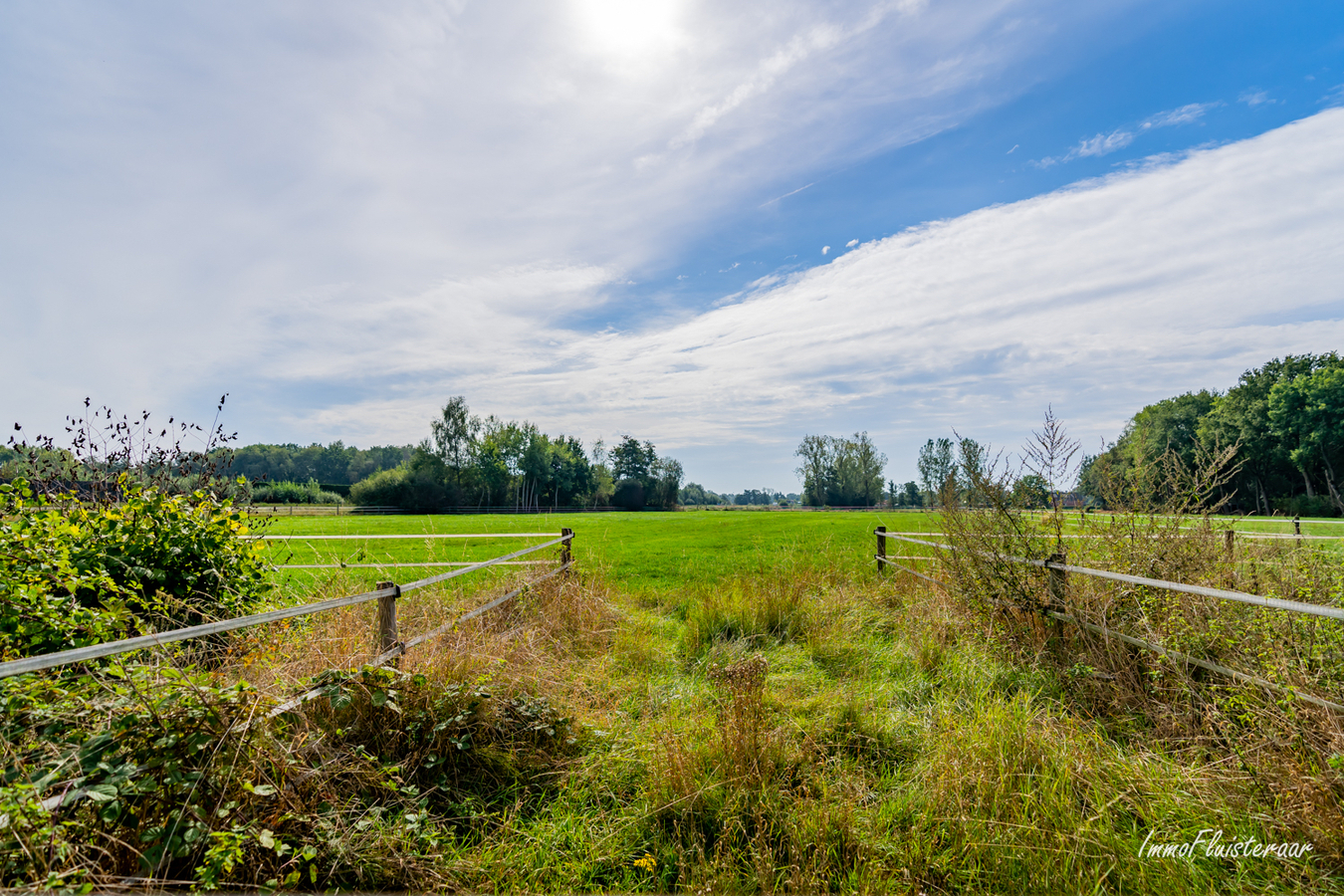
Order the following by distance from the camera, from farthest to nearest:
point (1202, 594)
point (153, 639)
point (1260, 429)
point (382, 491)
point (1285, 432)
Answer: point (382, 491) → point (1260, 429) → point (1285, 432) → point (1202, 594) → point (153, 639)

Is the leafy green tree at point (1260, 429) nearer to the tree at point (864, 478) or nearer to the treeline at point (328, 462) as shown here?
the tree at point (864, 478)

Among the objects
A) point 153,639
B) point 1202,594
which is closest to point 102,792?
point 153,639

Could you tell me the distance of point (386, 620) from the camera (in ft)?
13.3

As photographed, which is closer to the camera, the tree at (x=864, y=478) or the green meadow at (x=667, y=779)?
the green meadow at (x=667, y=779)

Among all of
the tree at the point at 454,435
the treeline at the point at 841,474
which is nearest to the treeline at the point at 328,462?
the tree at the point at 454,435

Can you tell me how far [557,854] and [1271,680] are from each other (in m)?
4.10

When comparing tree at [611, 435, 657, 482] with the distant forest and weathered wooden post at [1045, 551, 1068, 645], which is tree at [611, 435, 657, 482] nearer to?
the distant forest

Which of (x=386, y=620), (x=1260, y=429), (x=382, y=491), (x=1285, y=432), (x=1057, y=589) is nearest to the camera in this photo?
(x=386, y=620)

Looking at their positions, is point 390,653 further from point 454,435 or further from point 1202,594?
point 454,435

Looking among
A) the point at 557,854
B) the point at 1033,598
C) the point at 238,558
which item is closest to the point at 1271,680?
the point at 1033,598

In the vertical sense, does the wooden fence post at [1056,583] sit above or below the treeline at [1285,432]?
below

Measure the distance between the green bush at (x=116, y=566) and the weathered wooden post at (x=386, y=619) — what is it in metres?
0.97

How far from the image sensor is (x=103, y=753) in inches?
88.7

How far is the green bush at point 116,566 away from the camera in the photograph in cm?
317
